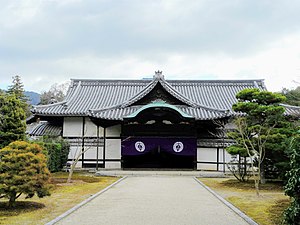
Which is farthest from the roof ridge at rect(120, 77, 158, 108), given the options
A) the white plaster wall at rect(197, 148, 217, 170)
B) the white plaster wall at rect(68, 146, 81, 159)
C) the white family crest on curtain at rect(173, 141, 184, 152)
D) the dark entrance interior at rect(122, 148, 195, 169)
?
the white plaster wall at rect(197, 148, 217, 170)

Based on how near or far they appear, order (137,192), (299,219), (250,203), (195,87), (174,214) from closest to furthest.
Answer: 1. (299,219)
2. (174,214)
3. (250,203)
4. (137,192)
5. (195,87)

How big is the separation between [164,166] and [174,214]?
16.1m

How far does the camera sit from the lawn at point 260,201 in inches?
326

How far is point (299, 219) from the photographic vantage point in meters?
6.04

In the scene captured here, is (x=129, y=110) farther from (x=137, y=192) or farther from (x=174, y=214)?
(x=174, y=214)

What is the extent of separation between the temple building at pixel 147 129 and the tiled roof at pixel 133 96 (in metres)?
0.07

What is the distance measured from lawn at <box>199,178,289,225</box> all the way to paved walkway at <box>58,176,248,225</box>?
55 centimetres

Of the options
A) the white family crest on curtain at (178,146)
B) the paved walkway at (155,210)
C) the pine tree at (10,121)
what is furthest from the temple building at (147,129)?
the paved walkway at (155,210)

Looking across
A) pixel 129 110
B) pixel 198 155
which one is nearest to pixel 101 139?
pixel 129 110

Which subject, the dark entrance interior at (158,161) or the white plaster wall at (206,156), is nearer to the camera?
the white plaster wall at (206,156)

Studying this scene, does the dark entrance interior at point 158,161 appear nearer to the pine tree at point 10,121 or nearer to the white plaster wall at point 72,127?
the white plaster wall at point 72,127

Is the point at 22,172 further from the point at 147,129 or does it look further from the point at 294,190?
the point at 147,129

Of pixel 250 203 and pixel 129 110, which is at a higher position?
pixel 129 110

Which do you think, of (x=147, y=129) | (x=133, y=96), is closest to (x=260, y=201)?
(x=147, y=129)
